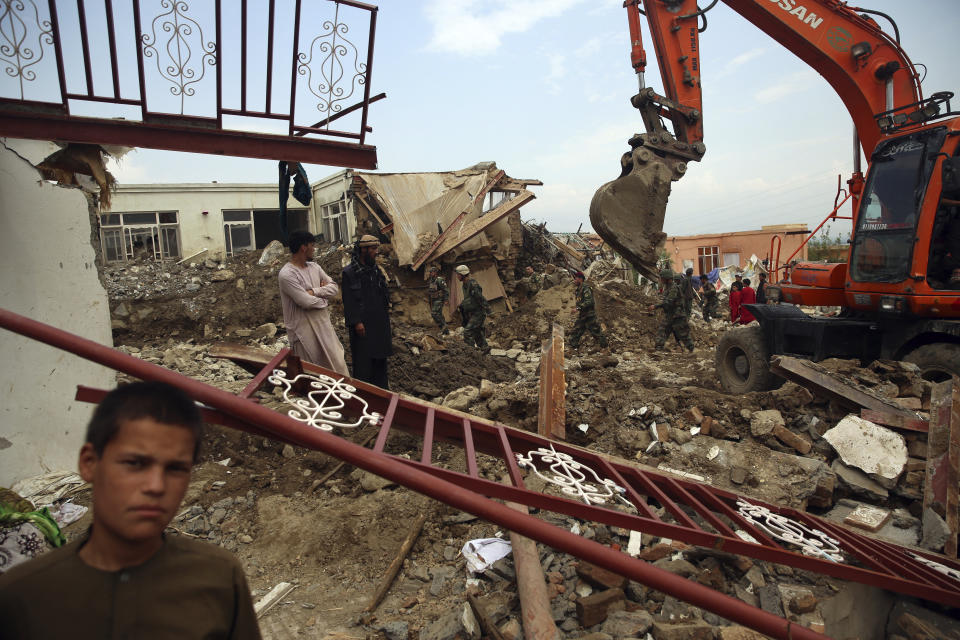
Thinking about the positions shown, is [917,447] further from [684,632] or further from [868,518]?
[684,632]

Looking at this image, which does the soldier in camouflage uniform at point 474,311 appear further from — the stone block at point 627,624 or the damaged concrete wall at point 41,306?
the stone block at point 627,624

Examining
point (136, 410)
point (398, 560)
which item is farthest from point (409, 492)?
point (136, 410)

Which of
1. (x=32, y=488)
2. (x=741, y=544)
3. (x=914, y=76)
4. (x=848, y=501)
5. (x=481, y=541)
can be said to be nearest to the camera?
(x=741, y=544)

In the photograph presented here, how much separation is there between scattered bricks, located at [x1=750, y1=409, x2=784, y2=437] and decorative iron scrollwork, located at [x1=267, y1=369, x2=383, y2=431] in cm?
331

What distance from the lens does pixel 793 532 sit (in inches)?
115

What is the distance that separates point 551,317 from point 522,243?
3513mm

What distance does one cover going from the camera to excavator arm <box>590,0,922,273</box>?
5.40m

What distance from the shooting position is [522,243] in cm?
1742

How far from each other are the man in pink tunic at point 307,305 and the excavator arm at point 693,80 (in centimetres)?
266

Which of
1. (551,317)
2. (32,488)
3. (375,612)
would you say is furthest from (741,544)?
(551,317)

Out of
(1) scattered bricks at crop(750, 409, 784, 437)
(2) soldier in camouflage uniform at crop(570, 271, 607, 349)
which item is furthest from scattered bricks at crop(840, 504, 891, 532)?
(2) soldier in camouflage uniform at crop(570, 271, 607, 349)

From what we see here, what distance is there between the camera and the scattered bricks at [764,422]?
4.60 metres

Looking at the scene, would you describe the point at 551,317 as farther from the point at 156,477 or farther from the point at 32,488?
the point at 156,477

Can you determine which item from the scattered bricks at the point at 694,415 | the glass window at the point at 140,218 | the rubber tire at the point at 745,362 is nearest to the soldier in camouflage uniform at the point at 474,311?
the rubber tire at the point at 745,362
